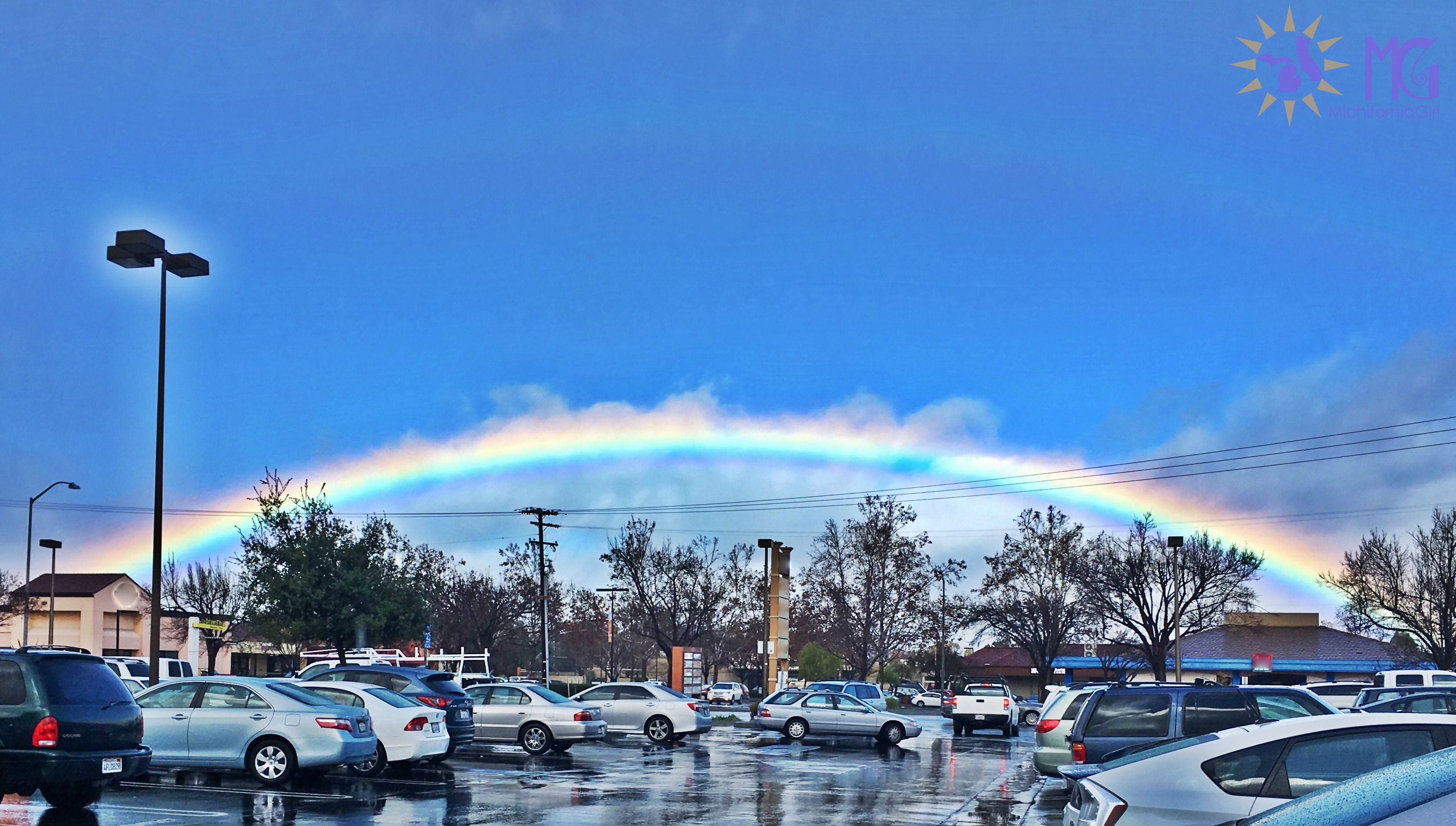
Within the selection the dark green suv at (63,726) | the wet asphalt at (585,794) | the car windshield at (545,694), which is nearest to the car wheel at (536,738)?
the wet asphalt at (585,794)

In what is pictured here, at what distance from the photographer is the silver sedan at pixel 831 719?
32.6 m

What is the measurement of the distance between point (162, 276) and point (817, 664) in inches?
2240

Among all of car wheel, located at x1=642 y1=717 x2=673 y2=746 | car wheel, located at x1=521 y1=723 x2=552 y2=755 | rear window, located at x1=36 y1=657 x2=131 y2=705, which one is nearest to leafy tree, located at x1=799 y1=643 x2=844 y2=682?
car wheel, located at x1=642 y1=717 x2=673 y2=746

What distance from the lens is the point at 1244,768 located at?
794 centimetres

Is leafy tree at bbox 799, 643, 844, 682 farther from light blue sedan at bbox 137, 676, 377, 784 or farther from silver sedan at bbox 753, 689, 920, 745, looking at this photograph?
light blue sedan at bbox 137, 676, 377, 784

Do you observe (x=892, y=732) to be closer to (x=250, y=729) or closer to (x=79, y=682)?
(x=250, y=729)

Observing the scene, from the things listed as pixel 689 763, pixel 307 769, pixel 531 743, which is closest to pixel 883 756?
pixel 689 763

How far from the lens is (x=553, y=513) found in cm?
6606

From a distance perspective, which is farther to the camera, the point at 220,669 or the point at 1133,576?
the point at 220,669

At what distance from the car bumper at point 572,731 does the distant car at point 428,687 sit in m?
2.28

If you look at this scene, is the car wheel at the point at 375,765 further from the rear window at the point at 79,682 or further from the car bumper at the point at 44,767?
the car bumper at the point at 44,767

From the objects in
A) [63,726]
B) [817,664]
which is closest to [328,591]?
[63,726]

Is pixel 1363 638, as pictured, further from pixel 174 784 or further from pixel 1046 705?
pixel 174 784

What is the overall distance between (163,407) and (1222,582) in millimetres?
50788
